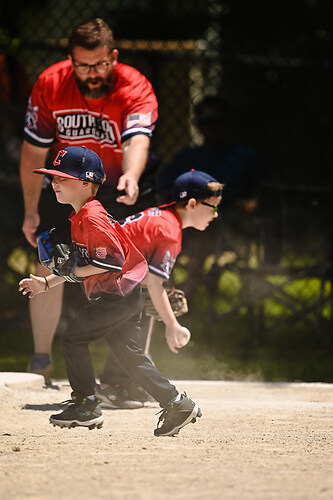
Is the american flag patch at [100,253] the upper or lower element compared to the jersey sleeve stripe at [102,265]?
upper

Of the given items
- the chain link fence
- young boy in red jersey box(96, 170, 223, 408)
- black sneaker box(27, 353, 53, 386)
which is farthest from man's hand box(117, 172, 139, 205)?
the chain link fence

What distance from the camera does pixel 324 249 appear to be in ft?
22.7

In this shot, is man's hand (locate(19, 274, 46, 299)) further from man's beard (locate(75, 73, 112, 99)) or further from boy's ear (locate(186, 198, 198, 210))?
man's beard (locate(75, 73, 112, 99))

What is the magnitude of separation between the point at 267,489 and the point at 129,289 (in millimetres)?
1230

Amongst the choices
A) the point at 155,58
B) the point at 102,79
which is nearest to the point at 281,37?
the point at 155,58

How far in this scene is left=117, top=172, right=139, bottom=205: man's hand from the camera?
4.31 m

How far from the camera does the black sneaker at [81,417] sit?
406 centimetres

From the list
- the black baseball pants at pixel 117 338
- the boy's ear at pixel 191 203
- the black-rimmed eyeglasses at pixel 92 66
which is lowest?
the black baseball pants at pixel 117 338

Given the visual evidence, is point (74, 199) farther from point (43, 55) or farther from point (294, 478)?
point (43, 55)

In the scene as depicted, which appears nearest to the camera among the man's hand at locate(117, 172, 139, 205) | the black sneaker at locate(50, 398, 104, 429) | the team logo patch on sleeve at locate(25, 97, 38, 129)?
the black sneaker at locate(50, 398, 104, 429)

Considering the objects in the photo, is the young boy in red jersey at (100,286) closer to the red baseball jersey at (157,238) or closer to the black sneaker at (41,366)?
the red baseball jersey at (157,238)

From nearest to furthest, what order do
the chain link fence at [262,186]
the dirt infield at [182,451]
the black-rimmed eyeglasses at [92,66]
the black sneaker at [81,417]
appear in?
1. the dirt infield at [182,451]
2. the black sneaker at [81,417]
3. the black-rimmed eyeglasses at [92,66]
4. the chain link fence at [262,186]

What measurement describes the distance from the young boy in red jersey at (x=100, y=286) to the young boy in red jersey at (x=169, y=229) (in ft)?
0.30

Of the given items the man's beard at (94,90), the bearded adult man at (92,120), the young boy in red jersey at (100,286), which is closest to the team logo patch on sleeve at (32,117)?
the bearded adult man at (92,120)
